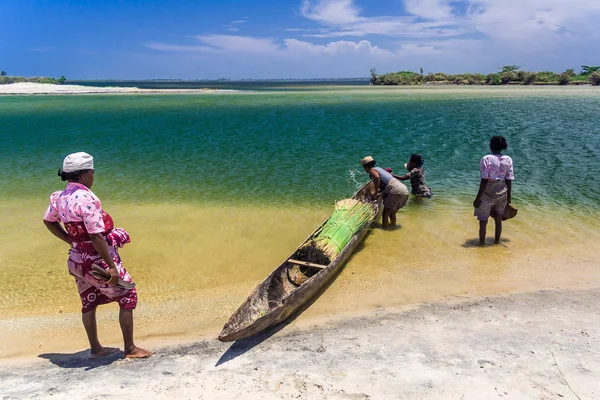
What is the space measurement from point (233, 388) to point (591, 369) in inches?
152

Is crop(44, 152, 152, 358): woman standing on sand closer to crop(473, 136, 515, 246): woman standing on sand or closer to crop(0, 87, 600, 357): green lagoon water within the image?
crop(0, 87, 600, 357): green lagoon water

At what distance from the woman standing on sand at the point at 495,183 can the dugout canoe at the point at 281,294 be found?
2.60m

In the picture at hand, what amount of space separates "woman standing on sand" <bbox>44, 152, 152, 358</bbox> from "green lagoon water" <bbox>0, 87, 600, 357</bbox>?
1415 mm

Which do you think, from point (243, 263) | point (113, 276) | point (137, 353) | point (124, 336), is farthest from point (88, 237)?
point (243, 263)

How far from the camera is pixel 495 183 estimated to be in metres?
7.81

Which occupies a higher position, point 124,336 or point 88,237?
point 88,237

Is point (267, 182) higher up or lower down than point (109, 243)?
lower down

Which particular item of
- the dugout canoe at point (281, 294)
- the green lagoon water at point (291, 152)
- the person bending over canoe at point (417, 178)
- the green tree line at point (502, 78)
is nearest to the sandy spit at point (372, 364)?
the dugout canoe at point (281, 294)

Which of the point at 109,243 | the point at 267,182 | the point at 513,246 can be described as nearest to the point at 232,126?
the point at 267,182

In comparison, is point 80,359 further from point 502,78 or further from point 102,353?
point 502,78

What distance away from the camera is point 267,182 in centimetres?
1384

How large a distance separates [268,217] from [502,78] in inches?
3417

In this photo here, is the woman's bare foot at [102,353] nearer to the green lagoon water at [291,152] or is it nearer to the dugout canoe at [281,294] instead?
the dugout canoe at [281,294]

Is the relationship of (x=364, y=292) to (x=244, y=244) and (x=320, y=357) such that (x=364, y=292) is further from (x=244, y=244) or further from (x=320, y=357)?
(x=244, y=244)
